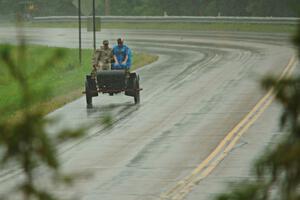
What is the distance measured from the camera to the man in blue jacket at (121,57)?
28.8 meters

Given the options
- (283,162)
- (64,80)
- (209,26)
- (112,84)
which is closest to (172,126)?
(112,84)

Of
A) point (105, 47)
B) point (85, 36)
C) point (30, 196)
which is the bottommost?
point (85, 36)

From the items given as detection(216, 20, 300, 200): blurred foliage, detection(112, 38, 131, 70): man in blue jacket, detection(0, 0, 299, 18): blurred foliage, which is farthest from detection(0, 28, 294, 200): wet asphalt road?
detection(0, 0, 299, 18): blurred foliage

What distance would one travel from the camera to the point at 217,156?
19.4 meters

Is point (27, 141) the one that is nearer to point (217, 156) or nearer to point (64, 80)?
point (217, 156)

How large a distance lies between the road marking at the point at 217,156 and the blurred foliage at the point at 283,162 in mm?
6946

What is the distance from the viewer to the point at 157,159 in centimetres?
1916

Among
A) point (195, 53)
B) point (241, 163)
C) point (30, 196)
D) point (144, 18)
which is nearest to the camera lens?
point (30, 196)

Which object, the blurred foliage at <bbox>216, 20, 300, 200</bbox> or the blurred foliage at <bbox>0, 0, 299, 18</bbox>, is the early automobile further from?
the blurred foliage at <bbox>0, 0, 299, 18</bbox>

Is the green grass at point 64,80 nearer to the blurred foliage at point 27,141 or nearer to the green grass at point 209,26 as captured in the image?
the green grass at point 209,26

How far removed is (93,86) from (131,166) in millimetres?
10256

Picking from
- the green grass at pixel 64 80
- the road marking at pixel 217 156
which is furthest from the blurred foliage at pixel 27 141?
the green grass at pixel 64 80

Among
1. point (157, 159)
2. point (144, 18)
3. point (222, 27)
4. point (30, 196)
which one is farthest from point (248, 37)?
point (30, 196)

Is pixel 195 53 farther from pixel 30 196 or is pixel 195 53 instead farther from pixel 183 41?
pixel 30 196
